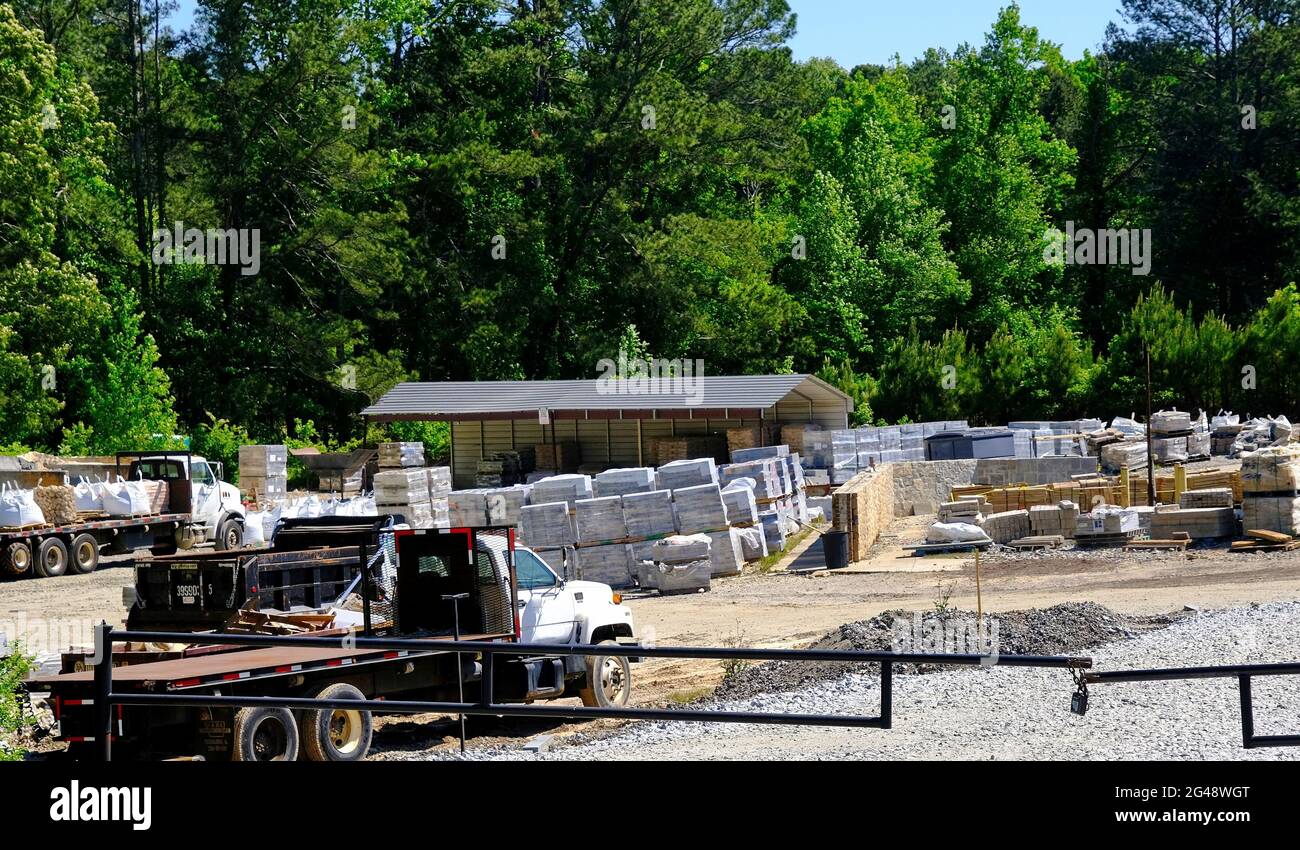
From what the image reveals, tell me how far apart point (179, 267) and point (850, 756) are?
Result: 4845cm

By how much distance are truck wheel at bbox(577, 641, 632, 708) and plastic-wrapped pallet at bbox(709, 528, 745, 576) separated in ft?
43.9

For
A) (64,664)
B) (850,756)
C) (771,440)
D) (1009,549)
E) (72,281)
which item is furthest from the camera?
(72,281)

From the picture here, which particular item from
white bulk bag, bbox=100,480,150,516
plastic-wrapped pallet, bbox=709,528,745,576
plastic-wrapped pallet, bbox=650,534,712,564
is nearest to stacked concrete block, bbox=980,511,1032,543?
plastic-wrapped pallet, bbox=709,528,745,576

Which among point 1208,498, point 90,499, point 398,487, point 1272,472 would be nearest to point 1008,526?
point 1208,498

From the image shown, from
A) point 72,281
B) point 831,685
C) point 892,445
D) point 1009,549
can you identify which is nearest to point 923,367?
point 892,445

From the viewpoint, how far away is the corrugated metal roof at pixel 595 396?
42.4 meters

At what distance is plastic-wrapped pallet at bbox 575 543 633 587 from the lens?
29297 millimetres

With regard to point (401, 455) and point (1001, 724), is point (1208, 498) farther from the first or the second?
point (401, 455)

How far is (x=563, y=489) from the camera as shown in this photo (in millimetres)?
30703

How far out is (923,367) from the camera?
5612 centimetres

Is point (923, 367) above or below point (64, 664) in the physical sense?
above

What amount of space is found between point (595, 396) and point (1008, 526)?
1608cm
